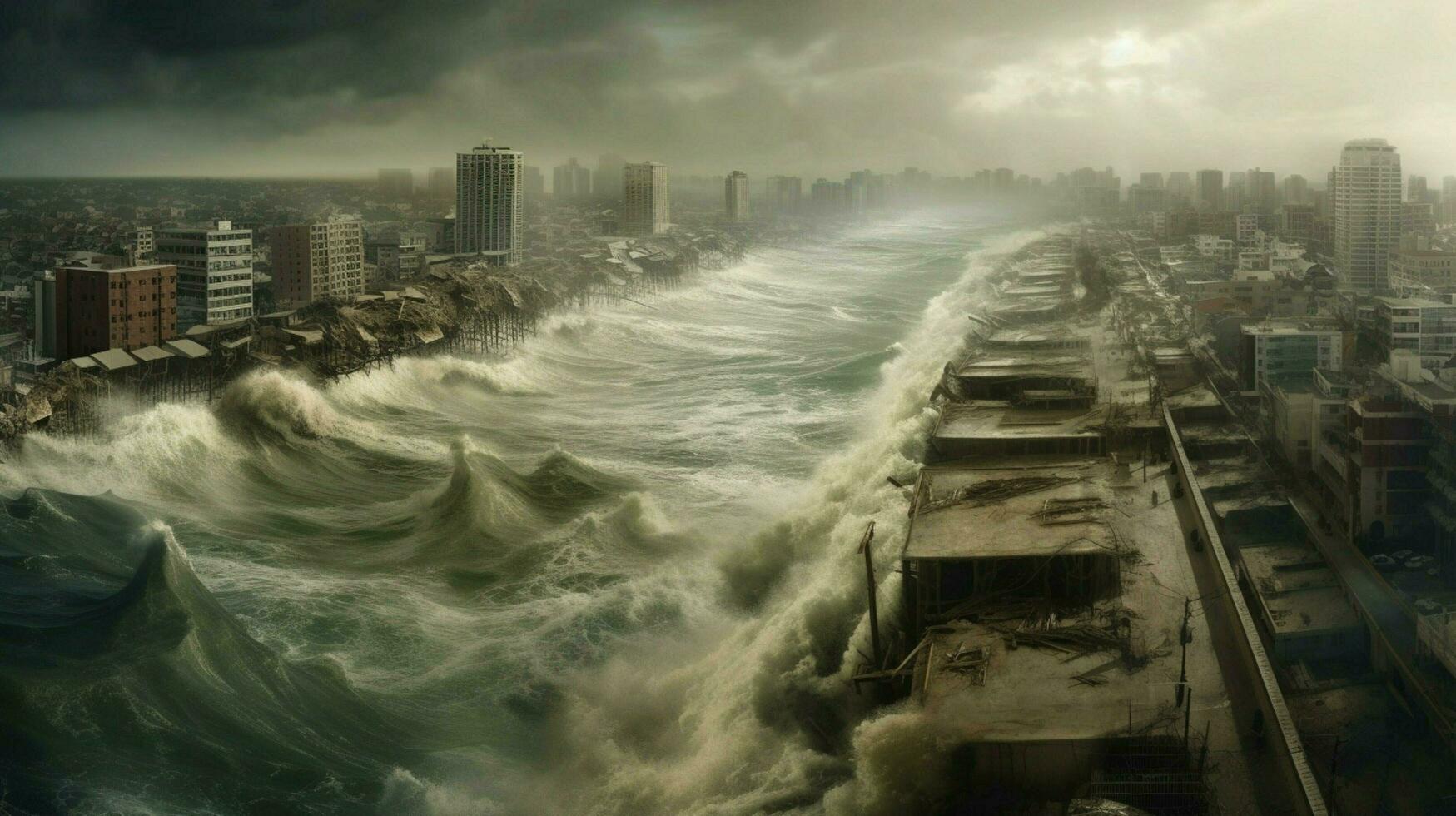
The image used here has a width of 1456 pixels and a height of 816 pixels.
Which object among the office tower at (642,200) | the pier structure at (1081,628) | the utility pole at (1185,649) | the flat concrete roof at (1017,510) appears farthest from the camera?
the office tower at (642,200)

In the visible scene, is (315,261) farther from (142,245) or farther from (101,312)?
(101,312)

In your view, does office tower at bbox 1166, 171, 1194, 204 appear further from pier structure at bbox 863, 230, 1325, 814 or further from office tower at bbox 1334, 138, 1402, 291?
pier structure at bbox 863, 230, 1325, 814

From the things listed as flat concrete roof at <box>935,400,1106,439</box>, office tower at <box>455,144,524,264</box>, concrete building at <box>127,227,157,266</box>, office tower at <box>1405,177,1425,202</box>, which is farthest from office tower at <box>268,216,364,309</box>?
office tower at <box>1405,177,1425,202</box>

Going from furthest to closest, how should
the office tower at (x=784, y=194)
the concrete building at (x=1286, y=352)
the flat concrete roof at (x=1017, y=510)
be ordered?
the office tower at (x=784, y=194), the concrete building at (x=1286, y=352), the flat concrete roof at (x=1017, y=510)

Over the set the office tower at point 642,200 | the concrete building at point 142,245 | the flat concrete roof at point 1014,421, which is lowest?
the flat concrete roof at point 1014,421

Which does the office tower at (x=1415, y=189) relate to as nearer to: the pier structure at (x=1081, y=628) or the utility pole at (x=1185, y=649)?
the pier structure at (x=1081, y=628)

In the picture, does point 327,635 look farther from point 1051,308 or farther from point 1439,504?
point 1051,308

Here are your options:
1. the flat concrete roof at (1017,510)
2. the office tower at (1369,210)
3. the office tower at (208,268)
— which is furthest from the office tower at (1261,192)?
the office tower at (208,268)
